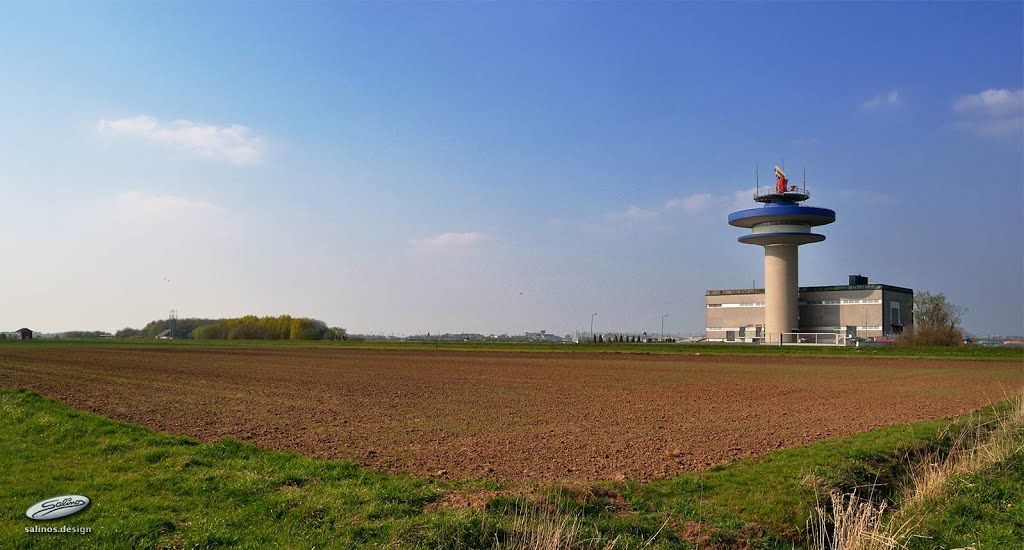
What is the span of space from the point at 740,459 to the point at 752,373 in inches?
1058

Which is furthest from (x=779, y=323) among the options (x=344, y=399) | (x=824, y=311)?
(x=344, y=399)

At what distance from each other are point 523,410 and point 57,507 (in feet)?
45.5

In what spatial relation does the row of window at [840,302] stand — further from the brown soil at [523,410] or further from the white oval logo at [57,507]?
the white oval logo at [57,507]

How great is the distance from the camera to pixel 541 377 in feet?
119

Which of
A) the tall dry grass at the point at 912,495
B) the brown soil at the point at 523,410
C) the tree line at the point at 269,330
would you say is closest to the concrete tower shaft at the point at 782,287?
the brown soil at the point at 523,410

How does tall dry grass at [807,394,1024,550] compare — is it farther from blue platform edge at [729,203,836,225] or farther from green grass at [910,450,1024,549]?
blue platform edge at [729,203,836,225]

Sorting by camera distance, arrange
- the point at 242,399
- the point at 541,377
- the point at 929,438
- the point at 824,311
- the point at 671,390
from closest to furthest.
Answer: the point at 929,438, the point at 242,399, the point at 671,390, the point at 541,377, the point at 824,311

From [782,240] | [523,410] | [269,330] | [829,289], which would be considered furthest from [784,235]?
[269,330]

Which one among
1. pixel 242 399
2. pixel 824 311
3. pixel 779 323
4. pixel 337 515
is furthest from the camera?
pixel 824 311

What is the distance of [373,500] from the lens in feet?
32.2

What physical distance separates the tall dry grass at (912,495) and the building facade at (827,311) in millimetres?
70363

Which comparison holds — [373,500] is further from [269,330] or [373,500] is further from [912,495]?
[269,330]

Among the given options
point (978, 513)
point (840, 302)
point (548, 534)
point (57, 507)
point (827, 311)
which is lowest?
point (978, 513)

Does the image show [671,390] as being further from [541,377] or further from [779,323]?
[779,323]
